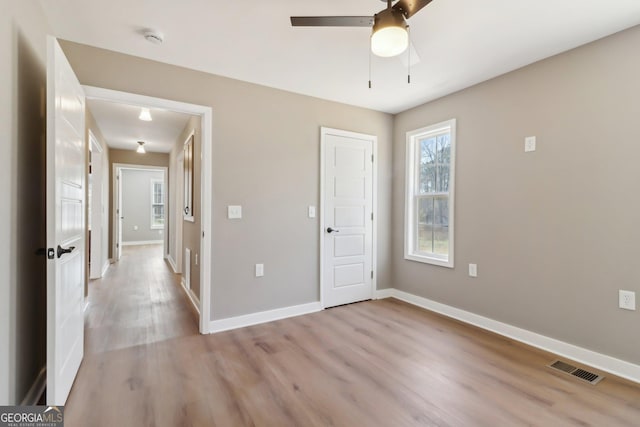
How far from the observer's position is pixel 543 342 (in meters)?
2.65

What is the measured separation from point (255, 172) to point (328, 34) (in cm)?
150

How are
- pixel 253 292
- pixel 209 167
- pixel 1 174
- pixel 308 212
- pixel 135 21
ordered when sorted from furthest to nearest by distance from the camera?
pixel 308 212 → pixel 253 292 → pixel 209 167 → pixel 135 21 → pixel 1 174

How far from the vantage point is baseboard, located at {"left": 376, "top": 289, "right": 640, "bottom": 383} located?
221 cm

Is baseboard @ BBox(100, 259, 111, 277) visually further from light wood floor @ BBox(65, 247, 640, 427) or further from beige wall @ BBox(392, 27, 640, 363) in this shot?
beige wall @ BBox(392, 27, 640, 363)

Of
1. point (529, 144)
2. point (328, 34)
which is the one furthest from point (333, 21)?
point (529, 144)

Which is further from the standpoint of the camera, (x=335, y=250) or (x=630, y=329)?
(x=335, y=250)

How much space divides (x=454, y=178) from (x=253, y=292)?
2.53 meters

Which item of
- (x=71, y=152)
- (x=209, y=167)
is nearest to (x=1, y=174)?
(x=71, y=152)

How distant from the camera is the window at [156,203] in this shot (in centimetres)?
1013

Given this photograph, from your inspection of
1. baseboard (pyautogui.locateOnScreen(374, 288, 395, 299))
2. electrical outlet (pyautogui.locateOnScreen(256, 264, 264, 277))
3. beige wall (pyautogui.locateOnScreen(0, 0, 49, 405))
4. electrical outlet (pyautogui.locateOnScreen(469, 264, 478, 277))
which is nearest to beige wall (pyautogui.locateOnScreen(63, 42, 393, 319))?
electrical outlet (pyautogui.locateOnScreen(256, 264, 264, 277))

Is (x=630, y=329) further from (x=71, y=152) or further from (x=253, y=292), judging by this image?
(x=71, y=152)

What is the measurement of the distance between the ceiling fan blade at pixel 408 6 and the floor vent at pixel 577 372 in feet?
8.83

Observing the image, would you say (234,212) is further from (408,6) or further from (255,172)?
(408,6)

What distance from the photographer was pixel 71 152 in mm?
1990
